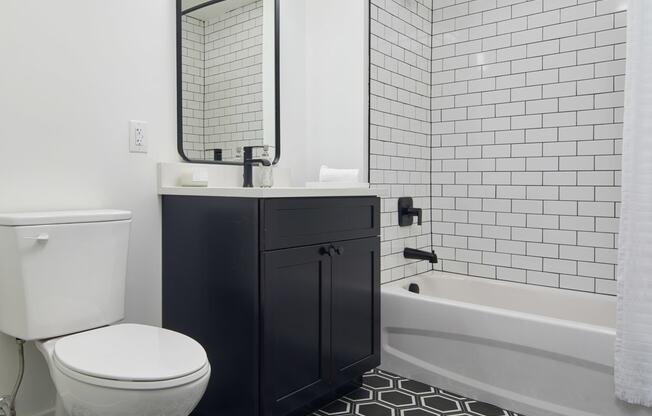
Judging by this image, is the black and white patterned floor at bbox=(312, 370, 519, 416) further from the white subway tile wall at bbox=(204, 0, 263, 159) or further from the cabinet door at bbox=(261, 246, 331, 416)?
the white subway tile wall at bbox=(204, 0, 263, 159)

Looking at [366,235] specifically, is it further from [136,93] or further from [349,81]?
[136,93]

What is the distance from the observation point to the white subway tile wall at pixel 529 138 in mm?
2396

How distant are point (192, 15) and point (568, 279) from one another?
223cm

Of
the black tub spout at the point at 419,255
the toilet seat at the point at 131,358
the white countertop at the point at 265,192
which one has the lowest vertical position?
the toilet seat at the point at 131,358

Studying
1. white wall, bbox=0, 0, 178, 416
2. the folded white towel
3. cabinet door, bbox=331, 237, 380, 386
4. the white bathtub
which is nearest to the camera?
white wall, bbox=0, 0, 178, 416

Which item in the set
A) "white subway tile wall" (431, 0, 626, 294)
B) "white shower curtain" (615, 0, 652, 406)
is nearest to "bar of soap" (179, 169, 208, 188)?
"white subway tile wall" (431, 0, 626, 294)

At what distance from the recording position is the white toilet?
1.24 metres

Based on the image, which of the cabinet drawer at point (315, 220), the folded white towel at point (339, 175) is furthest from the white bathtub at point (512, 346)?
the folded white towel at point (339, 175)

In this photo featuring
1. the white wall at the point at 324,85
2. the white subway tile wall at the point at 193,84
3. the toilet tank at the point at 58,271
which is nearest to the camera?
the toilet tank at the point at 58,271

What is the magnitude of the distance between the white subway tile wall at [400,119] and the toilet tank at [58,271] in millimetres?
1347

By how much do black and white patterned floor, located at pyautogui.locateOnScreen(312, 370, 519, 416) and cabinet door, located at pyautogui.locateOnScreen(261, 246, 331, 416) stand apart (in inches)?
8.6

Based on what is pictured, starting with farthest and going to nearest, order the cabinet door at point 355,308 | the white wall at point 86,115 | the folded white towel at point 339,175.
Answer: the folded white towel at point 339,175 < the cabinet door at point 355,308 < the white wall at point 86,115

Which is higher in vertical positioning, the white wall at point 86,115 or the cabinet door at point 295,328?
the white wall at point 86,115

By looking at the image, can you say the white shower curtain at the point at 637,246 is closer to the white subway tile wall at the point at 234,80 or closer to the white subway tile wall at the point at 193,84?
the white subway tile wall at the point at 234,80
